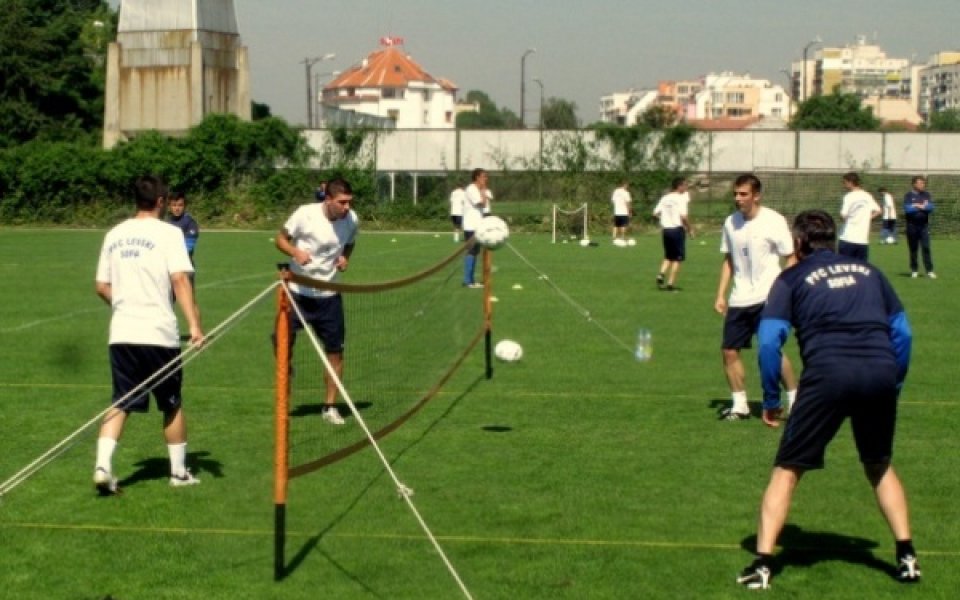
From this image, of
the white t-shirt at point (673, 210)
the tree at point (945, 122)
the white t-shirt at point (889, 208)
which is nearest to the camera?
the white t-shirt at point (673, 210)

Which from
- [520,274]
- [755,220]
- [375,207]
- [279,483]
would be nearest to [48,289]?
[520,274]

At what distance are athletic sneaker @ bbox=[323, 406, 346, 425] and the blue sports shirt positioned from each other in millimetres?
4700

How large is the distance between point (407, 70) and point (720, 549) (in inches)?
7211

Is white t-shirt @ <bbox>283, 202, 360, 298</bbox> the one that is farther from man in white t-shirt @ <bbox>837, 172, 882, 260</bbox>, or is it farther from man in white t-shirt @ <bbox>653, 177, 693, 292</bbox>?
man in white t-shirt @ <bbox>653, 177, 693, 292</bbox>

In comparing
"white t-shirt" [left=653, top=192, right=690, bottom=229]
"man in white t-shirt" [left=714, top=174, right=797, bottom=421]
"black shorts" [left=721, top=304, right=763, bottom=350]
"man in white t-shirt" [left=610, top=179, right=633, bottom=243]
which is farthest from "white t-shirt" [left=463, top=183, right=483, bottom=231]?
"man in white t-shirt" [left=610, top=179, right=633, bottom=243]

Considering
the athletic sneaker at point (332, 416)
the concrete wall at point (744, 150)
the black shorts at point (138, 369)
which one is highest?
the concrete wall at point (744, 150)

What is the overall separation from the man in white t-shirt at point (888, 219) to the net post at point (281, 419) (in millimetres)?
36940

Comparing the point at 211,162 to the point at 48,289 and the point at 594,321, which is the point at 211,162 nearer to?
the point at 48,289

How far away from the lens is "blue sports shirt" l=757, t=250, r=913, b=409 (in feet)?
23.9

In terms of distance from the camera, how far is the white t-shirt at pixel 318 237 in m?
12.1

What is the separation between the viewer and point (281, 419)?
296 inches

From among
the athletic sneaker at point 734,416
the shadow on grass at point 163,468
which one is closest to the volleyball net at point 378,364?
the shadow on grass at point 163,468

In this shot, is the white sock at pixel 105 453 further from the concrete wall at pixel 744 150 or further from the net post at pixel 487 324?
the concrete wall at pixel 744 150

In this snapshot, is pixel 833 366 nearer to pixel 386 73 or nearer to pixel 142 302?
pixel 142 302
